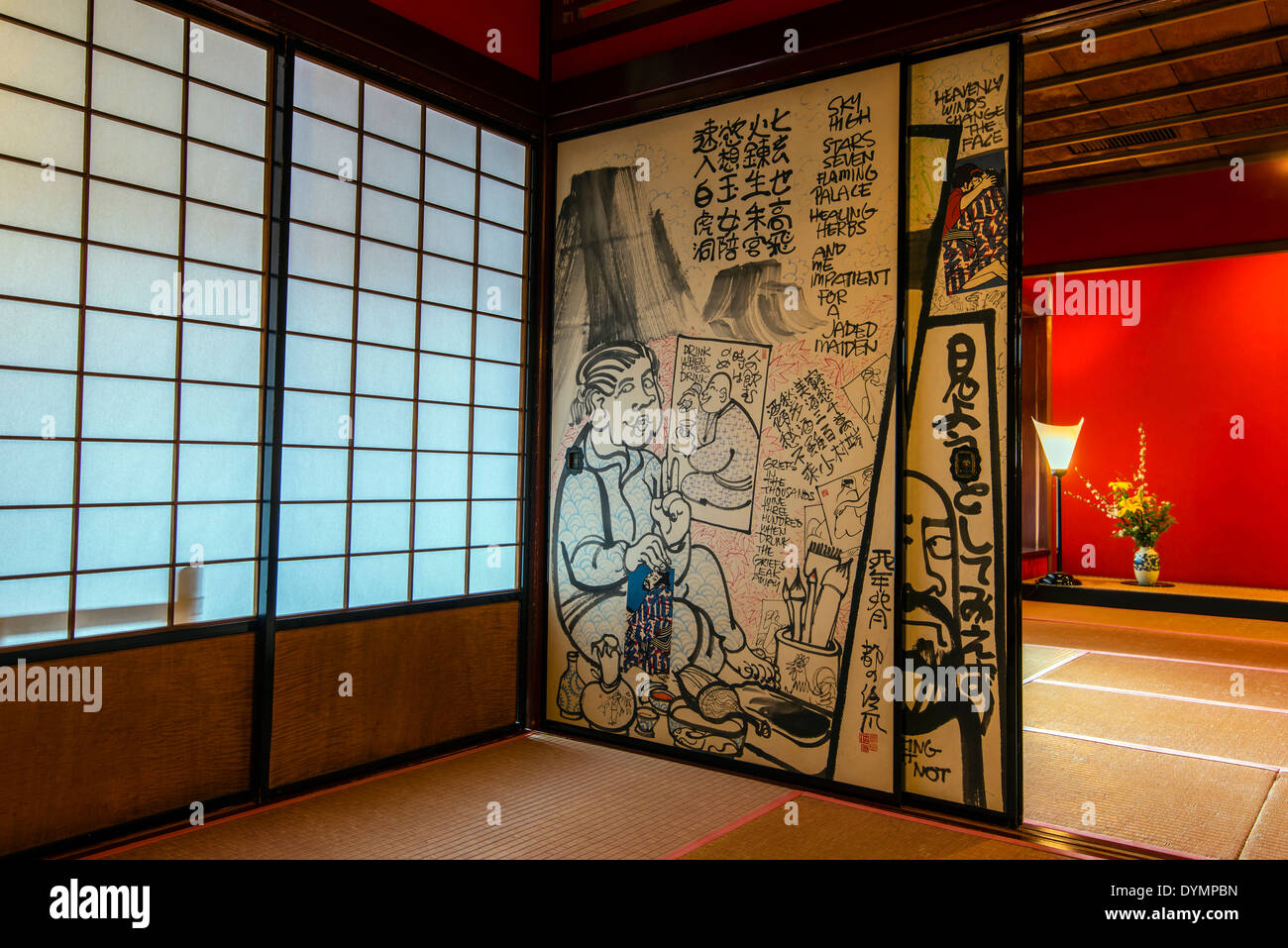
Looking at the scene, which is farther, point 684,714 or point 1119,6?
point 684,714

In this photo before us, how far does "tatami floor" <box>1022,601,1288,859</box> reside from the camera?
2693mm

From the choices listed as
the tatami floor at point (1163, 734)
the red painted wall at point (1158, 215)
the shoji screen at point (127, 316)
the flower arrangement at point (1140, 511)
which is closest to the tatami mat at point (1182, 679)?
the tatami floor at point (1163, 734)

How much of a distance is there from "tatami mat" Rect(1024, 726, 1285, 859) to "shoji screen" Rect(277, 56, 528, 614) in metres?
2.12

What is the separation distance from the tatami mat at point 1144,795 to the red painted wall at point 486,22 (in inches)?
130

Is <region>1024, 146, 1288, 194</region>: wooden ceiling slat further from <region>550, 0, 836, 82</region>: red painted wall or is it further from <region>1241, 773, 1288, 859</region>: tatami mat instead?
<region>1241, 773, 1288, 859</region>: tatami mat

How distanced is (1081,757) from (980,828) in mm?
887

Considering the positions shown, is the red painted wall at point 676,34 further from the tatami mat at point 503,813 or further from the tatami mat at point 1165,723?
the tatami mat at point 1165,723

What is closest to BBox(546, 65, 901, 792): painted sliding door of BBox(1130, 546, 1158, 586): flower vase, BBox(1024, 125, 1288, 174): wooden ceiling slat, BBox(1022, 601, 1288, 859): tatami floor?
BBox(1022, 601, 1288, 859): tatami floor

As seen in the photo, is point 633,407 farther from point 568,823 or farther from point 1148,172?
point 1148,172

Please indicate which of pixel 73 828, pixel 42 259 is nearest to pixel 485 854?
pixel 73 828

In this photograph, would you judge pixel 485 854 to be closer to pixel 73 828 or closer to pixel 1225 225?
pixel 73 828

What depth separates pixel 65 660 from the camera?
2.37 m

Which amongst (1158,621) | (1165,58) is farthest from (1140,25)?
(1158,621)

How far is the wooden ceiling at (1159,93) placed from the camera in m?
4.07
